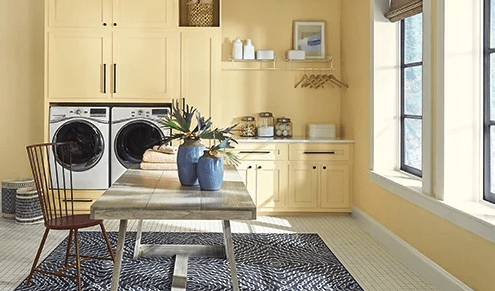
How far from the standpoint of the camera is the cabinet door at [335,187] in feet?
19.2

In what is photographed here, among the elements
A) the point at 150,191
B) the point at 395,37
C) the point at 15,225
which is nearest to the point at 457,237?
the point at 150,191

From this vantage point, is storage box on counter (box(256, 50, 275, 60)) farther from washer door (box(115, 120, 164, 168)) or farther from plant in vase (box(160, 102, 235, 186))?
plant in vase (box(160, 102, 235, 186))

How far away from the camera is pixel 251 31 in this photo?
6.25 metres

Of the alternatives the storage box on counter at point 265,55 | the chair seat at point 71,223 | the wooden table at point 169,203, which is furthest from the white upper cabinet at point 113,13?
the chair seat at point 71,223

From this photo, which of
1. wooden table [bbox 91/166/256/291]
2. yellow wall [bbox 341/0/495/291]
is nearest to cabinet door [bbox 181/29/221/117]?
yellow wall [bbox 341/0/495/291]

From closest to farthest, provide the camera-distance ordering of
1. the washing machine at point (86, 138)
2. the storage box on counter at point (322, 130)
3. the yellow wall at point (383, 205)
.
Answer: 1. the yellow wall at point (383, 205)
2. the washing machine at point (86, 138)
3. the storage box on counter at point (322, 130)

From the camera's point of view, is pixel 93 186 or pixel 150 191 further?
pixel 93 186

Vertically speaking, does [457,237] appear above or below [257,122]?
below

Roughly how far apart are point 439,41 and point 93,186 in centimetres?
362

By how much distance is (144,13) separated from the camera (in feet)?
18.8

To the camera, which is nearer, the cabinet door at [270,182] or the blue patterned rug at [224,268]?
the blue patterned rug at [224,268]

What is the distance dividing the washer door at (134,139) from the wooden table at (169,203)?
6.73 ft

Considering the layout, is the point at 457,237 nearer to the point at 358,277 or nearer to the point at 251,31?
the point at 358,277

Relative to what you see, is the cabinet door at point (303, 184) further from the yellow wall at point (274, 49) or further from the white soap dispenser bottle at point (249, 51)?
the white soap dispenser bottle at point (249, 51)
